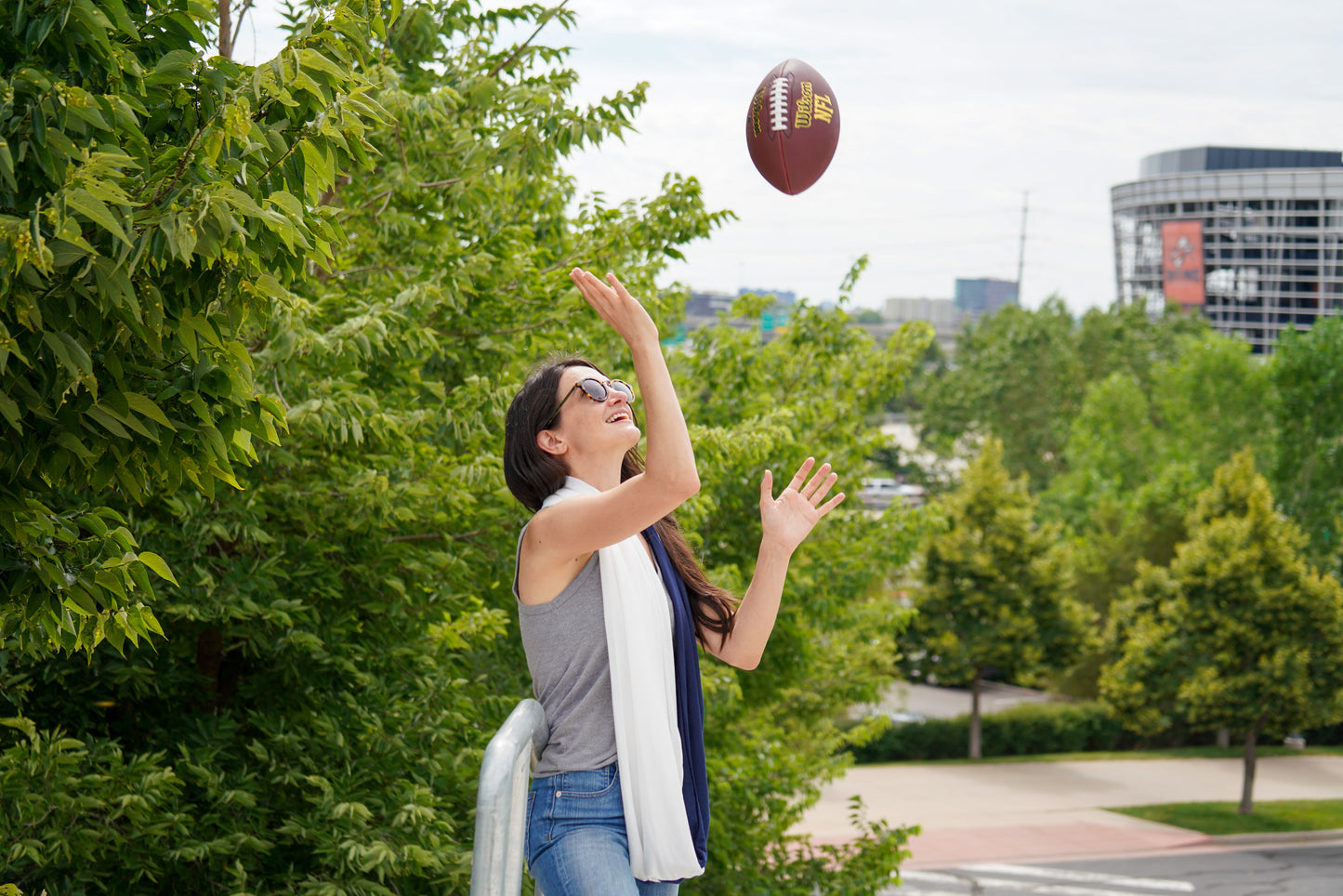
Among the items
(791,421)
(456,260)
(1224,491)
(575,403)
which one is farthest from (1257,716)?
(575,403)

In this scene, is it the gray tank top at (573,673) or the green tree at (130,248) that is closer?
the green tree at (130,248)

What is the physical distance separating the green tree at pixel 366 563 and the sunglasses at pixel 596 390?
2.84 feet

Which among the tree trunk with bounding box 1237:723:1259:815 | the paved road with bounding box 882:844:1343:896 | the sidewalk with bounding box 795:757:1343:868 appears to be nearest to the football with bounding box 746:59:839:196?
the paved road with bounding box 882:844:1343:896

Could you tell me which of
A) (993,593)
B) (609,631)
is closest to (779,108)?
(609,631)

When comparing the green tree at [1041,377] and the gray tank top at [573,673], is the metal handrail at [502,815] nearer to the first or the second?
the gray tank top at [573,673]

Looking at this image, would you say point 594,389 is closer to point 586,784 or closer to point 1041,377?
point 586,784

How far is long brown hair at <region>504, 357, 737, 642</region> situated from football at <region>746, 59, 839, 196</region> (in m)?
2.84

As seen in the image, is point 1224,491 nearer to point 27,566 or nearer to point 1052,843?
point 1052,843

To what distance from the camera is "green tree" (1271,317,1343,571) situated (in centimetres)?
2978

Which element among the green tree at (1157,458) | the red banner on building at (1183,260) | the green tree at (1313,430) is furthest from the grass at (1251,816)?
the red banner on building at (1183,260)

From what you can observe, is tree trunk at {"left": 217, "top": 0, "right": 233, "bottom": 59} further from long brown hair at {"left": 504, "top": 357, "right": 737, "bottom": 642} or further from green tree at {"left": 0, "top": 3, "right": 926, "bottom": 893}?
long brown hair at {"left": 504, "top": 357, "right": 737, "bottom": 642}

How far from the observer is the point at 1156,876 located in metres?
19.9

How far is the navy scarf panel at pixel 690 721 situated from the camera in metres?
2.36

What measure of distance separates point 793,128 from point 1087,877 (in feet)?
59.0
